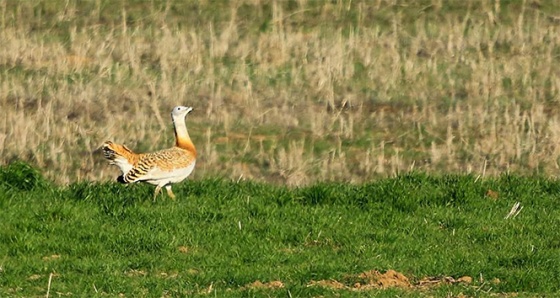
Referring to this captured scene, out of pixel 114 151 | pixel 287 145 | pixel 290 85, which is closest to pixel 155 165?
pixel 114 151

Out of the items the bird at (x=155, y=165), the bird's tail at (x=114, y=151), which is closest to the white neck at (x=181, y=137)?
the bird at (x=155, y=165)

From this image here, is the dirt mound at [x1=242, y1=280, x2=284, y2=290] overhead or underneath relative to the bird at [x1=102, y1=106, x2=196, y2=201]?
overhead

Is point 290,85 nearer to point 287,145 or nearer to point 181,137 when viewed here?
point 287,145

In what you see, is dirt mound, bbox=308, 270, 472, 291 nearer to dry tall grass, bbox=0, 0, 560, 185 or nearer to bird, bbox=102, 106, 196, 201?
bird, bbox=102, 106, 196, 201

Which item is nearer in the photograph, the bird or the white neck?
the bird

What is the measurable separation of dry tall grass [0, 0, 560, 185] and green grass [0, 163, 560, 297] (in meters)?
1.98

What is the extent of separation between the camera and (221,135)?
61.1ft

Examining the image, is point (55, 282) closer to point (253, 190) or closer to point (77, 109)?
point (253, 190)

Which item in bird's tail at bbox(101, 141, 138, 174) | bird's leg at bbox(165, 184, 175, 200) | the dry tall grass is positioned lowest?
the dry tall grass

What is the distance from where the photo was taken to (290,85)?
67.8 ft

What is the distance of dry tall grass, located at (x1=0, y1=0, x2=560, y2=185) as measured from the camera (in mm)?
17594

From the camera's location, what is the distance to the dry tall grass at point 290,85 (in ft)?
57.7

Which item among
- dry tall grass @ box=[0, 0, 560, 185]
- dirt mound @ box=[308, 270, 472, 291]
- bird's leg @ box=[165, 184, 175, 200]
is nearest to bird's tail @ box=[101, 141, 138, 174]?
bird's leg @ box=[165, 184, 175, 200]

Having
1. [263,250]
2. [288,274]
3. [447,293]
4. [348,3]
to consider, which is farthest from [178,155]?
[348,3]
